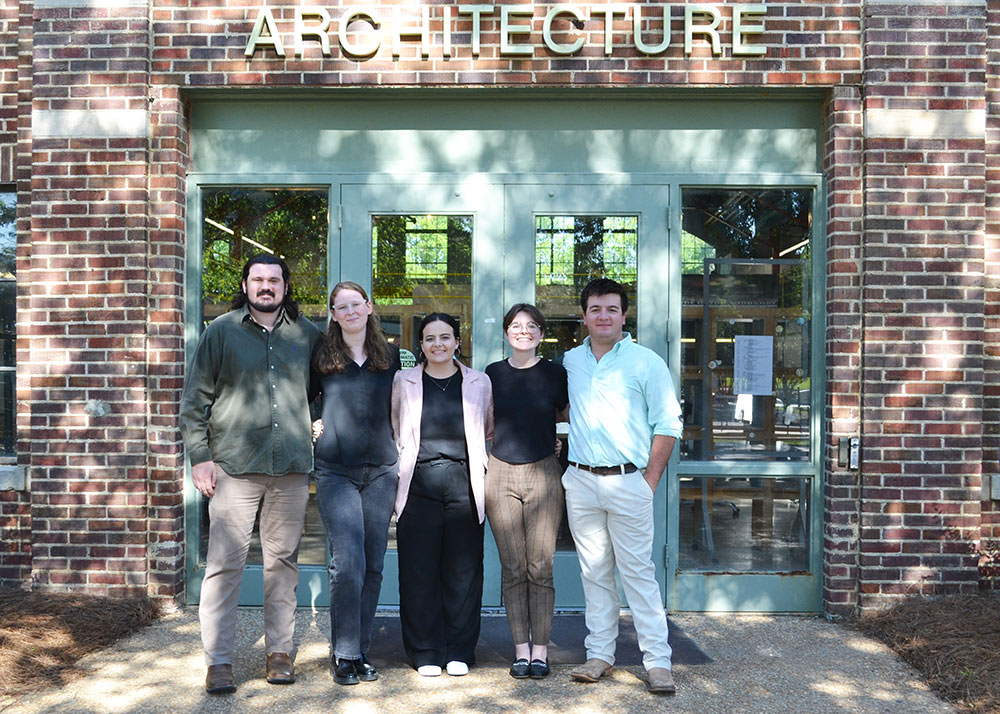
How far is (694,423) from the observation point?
19.8 feet

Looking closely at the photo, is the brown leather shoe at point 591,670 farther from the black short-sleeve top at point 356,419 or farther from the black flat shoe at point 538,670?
the black short-sleeve top at point 356,419

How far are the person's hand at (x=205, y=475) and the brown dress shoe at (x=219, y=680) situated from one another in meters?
0.85

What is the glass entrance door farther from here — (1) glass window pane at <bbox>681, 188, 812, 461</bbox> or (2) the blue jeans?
(2) the blue jeans

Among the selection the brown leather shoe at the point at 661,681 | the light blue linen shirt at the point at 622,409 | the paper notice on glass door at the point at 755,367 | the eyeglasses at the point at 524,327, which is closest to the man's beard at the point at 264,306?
the eyeglasses at the point at 524,327

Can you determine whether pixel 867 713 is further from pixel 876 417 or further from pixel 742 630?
Answer: pixel 876 417

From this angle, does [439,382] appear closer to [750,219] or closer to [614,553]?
[614,553]

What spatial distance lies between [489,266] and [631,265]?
94cm

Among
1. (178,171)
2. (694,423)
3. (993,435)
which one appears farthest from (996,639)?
(178,171)

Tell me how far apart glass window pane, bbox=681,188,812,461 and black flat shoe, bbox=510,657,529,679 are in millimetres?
2067

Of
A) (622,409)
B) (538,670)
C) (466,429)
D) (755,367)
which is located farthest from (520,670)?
(755,367)

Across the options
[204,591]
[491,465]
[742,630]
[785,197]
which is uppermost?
[785,197]

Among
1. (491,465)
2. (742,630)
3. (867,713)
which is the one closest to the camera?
(867,713)

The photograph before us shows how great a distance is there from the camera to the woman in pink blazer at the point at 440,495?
4.59m

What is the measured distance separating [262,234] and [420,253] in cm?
108
